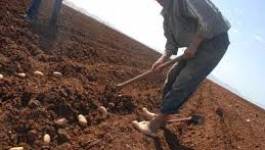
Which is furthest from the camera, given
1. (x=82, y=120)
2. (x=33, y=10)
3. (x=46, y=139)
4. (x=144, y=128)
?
(x=33, y=10)

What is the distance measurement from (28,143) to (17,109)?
1.38 feet

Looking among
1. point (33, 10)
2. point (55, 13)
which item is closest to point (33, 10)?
point (33, 10)

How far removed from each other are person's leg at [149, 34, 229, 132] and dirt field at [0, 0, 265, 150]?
40 cm

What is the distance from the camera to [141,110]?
4.91 metres

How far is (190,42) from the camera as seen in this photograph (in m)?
4.13

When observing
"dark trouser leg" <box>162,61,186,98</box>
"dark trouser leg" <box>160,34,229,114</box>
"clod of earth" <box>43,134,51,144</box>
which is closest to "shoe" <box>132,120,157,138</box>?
"dark trouser leg" <box>160,34,229,114</box>

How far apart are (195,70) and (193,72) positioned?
27mm

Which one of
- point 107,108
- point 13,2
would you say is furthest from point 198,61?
point 13,2

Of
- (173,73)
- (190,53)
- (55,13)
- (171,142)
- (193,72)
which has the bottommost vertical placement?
(171,142)

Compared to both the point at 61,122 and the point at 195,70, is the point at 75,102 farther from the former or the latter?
the point at 195,70

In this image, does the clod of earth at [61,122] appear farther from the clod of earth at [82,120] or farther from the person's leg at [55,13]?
the person's leg at [55,13]

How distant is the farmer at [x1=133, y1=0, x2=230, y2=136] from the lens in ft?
12.5

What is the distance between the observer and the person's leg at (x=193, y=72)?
4.03 m

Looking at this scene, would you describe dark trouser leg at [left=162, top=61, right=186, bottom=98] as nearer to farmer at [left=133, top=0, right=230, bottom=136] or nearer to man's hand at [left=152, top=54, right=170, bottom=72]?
farmer at [left=133, top=0, right=230, bottom=136]
